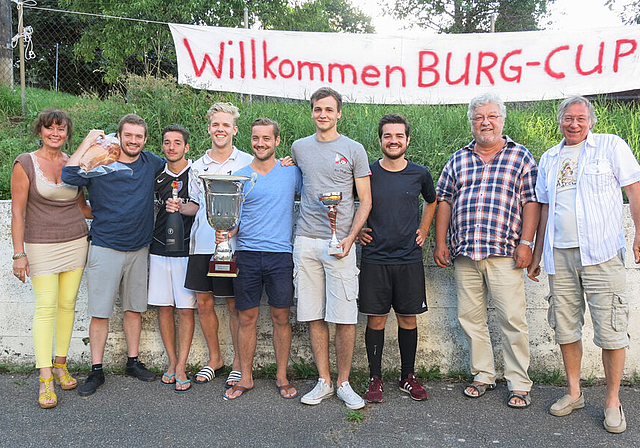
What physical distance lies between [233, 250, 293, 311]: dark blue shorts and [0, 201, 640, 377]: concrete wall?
532 millimetres

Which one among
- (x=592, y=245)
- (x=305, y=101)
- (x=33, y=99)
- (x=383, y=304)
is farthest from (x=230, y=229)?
(x=33, y=99)

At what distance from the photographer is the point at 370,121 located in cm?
593

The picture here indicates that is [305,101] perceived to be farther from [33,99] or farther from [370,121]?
[33,99]

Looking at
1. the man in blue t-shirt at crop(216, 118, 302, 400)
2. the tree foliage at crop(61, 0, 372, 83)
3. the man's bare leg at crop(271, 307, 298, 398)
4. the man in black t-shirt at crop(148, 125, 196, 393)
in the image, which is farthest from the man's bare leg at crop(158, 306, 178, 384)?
the tree foliage at crop(61, 0, 372, 83)

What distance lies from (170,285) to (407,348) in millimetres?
1980

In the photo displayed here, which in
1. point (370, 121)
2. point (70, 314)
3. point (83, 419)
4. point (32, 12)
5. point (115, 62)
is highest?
point (32, 12)

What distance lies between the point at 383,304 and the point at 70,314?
2484 mm

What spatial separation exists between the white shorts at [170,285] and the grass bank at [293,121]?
165cm

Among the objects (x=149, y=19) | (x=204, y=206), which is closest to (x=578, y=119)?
(x=204, y=206)

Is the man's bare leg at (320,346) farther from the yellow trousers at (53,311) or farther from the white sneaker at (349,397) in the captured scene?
the yellow trousers at (53,311)

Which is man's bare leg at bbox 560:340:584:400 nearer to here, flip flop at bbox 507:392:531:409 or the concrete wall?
flip flop at bbox 507:392:531:409

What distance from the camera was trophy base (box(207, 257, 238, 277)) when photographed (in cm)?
378

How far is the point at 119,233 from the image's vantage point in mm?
4090

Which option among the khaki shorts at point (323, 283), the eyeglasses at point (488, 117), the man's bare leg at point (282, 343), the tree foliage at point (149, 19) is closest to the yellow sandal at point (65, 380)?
the man's bare leg at point (282, 343)
